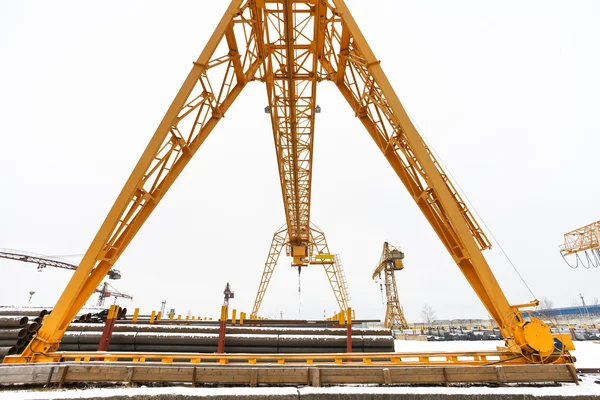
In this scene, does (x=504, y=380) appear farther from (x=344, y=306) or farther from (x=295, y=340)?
(x=344, y=306)

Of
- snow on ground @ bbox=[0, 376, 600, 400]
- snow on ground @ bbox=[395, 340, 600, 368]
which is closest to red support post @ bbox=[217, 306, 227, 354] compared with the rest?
snow on ground @ bbox=[0, 376, 600, 400]

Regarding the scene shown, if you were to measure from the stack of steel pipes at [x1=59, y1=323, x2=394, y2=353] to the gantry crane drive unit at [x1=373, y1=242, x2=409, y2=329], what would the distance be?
26.3m

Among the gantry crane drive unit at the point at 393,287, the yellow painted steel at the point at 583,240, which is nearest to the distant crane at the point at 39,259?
the gantry crane drive unit at the point at 393,287

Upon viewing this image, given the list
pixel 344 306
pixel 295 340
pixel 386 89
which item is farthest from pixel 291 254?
pixel 386 89

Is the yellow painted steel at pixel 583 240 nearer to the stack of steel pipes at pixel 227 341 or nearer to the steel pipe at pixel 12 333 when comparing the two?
the stack of steel pipes at pixel 227 341

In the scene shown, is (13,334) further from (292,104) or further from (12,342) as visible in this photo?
(292,104)

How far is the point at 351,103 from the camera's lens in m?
10.6

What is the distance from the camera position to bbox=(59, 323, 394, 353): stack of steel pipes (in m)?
9.24

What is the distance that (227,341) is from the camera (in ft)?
30.2

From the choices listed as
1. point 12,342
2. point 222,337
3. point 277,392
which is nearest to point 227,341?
point 222,337

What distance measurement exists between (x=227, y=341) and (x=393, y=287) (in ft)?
99.6

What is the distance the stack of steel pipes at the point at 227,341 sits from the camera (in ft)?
30.3

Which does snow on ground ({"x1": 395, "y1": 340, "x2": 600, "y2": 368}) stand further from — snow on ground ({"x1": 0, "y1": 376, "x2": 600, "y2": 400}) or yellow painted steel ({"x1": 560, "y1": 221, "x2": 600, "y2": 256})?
yellow painted steel ({"x1": 560, "y1": 221, "x2": 600, "y2": 256})

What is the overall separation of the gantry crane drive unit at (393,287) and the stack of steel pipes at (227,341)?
1036 inches
